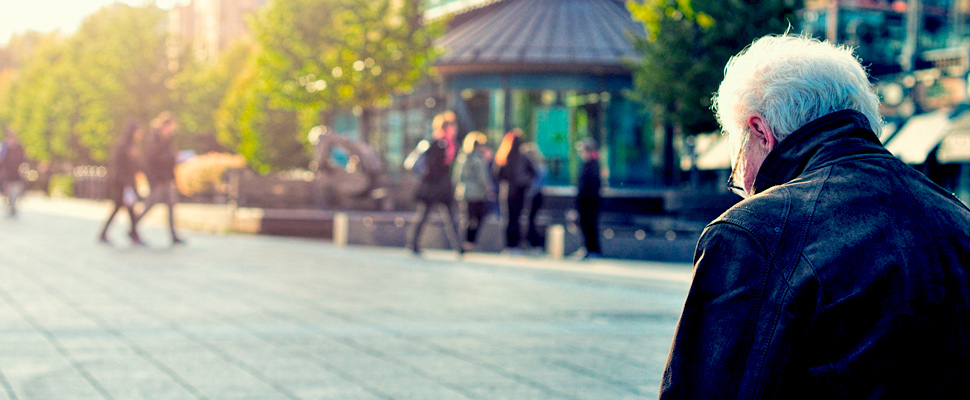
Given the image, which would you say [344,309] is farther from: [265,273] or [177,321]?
[265,273]

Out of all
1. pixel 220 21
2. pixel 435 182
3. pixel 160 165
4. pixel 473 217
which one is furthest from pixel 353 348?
pixel 220 21

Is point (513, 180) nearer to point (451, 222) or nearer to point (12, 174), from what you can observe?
point (451, 222)

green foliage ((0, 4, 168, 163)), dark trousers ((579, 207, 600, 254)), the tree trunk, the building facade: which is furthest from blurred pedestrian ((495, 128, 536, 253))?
the building facade

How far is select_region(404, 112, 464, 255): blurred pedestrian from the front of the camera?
14.4 m

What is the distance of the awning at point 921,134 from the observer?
24.3m

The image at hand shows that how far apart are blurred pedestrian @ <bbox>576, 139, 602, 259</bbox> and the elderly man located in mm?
12787

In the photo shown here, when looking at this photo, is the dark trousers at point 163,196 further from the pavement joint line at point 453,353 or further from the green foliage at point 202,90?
the green foliage at point 202,90

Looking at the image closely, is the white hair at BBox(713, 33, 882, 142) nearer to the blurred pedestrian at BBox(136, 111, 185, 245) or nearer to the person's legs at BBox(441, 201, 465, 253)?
the person's legs at BBox(441, 201, 465, 253)

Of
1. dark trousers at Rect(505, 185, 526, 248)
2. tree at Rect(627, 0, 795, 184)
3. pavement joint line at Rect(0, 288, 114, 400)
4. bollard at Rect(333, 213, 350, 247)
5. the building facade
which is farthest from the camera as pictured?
the building facade

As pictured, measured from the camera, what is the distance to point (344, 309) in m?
8.62

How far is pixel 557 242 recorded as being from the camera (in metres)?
15.6

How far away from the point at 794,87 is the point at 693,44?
621 inches

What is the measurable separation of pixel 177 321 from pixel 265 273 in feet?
12.4

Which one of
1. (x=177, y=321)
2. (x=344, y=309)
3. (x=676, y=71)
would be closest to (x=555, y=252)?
(x=676, y=71)
